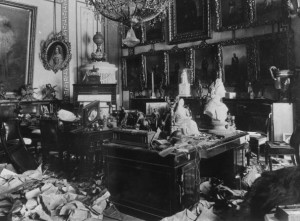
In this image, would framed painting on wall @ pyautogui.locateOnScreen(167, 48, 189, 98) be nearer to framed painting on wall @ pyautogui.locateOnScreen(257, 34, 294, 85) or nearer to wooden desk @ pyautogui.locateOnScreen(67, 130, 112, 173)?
framed painting on wall @ pyautogui.locateOnScreen(257, 34, 294, 85)

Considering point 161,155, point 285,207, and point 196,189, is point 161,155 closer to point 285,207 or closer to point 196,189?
point 196,189

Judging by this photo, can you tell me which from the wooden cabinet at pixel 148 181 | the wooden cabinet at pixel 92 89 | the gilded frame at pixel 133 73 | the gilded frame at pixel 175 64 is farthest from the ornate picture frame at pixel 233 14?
the wooden cabinet at pixel 148 181

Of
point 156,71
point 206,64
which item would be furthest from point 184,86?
point 156,71

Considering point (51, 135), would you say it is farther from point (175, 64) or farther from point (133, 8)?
point (175, 64)

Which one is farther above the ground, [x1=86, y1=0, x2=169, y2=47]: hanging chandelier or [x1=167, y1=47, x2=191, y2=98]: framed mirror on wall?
[x1=86, y1=0, x2=169, y2=47]: hanging chandelier

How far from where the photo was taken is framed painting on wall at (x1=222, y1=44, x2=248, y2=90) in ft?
25.3

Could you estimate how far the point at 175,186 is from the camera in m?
3.05

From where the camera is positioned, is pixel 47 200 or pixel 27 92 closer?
pixel 47 200

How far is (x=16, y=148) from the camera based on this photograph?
501cm

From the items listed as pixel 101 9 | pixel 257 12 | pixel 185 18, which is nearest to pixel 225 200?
pixel 101 9

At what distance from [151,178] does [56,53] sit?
6587mm

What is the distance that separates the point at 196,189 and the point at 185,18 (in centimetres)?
656

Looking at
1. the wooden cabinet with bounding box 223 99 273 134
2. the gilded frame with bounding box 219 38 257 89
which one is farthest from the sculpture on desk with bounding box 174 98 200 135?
the gilded frame with bounding box 219 38 257 89

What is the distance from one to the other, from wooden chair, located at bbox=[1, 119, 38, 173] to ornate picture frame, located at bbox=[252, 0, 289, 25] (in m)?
6.06
